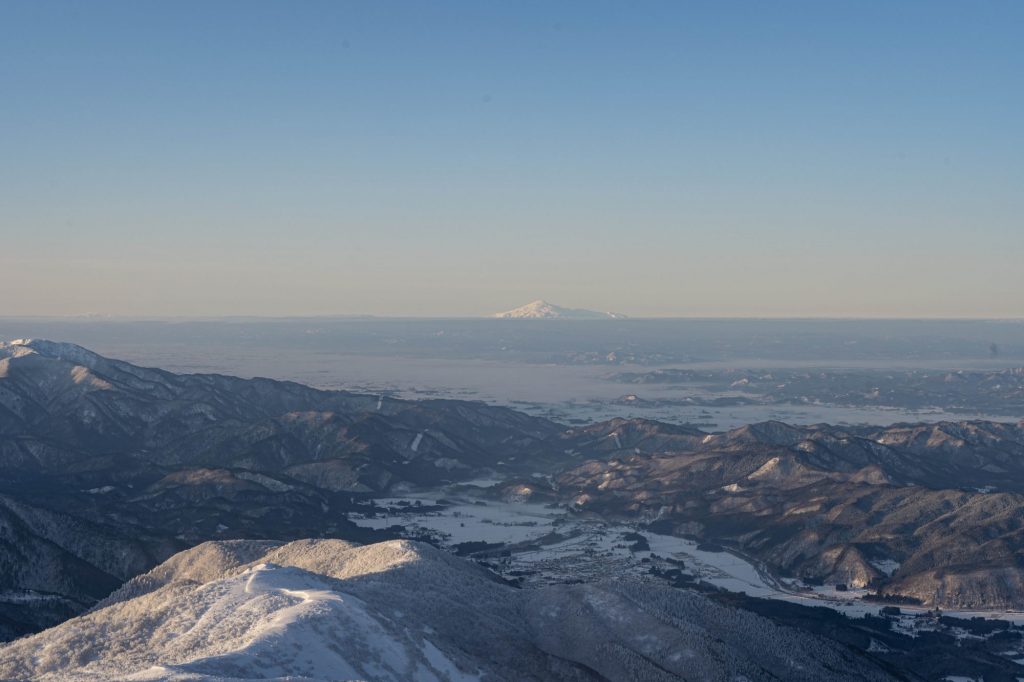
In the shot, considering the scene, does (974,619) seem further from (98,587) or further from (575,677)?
(98,587)

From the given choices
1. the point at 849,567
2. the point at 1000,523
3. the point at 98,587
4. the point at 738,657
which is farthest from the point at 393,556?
the point at 1000,523

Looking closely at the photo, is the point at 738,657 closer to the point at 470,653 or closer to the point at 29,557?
the point at 470,653

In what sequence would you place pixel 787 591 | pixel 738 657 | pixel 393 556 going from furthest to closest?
pixel 787 591, pixel 393 556, pixel 738 657

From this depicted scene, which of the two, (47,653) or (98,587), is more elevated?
(47,653)

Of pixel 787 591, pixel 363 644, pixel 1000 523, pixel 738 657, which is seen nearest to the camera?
pixel 363 644

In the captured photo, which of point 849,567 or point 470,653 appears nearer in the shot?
point 470,653

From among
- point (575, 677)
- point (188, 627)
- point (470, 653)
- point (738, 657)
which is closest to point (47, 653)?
point (188, 627)

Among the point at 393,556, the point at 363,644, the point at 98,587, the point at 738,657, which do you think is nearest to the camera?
the point at 363,644
